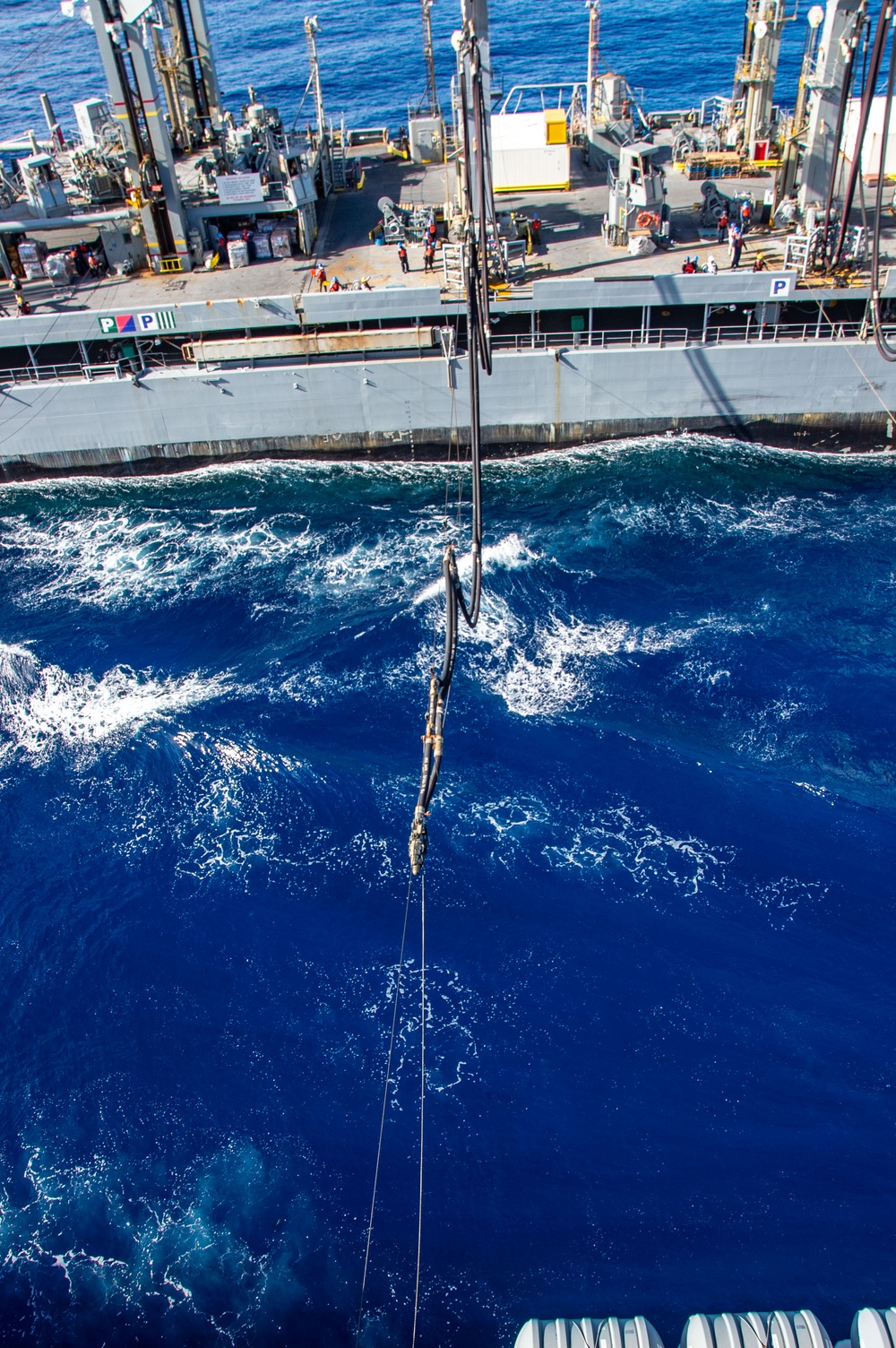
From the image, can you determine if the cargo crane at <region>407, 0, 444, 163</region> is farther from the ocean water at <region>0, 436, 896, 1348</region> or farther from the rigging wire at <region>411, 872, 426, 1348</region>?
the rigging wire at <region>411, 872, 426, 1348</region>

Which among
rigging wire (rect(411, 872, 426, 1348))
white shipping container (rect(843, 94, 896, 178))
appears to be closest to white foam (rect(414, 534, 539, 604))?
rigging wire (rect(411, 872, 426, 1348))

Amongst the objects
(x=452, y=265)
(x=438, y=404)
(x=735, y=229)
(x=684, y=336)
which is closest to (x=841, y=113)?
(x=735, y=229)

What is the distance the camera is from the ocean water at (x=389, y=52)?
75500 millimetres

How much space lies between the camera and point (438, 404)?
1820 inches

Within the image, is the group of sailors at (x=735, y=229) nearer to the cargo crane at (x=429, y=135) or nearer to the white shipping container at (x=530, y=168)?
the white shipping container at (x=530, y=168)

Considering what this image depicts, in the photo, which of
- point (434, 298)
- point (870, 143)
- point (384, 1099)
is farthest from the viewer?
point (870, 143)

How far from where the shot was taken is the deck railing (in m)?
44.7

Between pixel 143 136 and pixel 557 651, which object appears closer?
pixel 557 651

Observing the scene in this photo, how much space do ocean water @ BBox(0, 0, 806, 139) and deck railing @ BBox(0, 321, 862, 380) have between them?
34323 millimetres

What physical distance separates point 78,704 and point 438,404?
23081mm

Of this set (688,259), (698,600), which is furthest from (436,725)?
(688,259)

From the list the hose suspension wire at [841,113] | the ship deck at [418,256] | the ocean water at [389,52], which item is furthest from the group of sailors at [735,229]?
the ocean water at [389,52]

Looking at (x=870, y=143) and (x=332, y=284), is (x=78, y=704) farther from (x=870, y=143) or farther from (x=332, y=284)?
(x=870, y=143)

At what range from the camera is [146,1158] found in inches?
866
